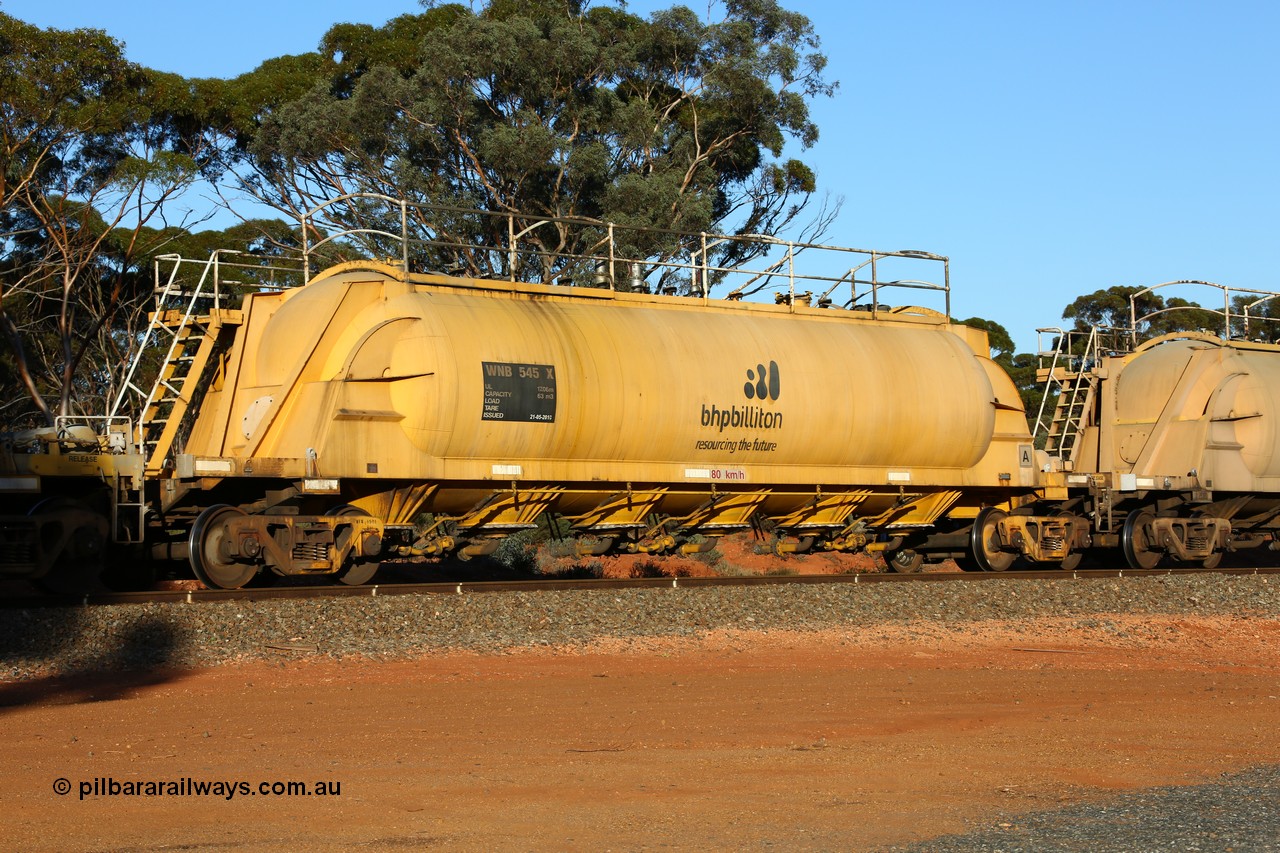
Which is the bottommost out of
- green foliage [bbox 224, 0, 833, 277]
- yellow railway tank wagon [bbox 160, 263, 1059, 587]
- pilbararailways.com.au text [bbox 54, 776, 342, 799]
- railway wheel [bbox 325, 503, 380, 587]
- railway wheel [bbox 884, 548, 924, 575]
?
railway wheel [bbox 884, 548, 924, 575]

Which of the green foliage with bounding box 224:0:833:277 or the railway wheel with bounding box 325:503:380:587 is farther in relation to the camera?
the green foliage with bounding box 224:0:833:277

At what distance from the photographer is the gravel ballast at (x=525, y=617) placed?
12609mm

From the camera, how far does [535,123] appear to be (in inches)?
1551

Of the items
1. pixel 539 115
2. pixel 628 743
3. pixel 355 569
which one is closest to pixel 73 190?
pixel 539 115

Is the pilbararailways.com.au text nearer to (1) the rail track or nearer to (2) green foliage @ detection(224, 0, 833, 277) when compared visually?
(1) the rail track

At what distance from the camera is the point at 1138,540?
2305 centimetres

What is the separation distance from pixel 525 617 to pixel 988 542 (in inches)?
374

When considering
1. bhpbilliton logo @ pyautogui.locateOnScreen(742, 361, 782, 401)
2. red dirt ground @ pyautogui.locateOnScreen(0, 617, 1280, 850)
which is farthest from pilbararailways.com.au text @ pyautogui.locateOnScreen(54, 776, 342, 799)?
bhpbilliton logo @ pyautogui.locateOnScreen(742, 361, 782, 401)

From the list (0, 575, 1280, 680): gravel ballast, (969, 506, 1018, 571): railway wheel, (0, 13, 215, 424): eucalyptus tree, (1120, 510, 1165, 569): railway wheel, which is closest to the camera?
(0, 575, 1280, 680): gravel ballast

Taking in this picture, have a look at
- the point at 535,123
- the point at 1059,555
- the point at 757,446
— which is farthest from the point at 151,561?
the point at 535,123

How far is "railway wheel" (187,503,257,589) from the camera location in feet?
50.1

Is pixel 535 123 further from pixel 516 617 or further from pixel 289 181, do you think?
pixel 516 617

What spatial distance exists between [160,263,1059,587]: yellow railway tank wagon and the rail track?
2.18 feet

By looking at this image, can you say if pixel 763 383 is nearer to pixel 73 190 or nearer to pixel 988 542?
pixel 988 542
